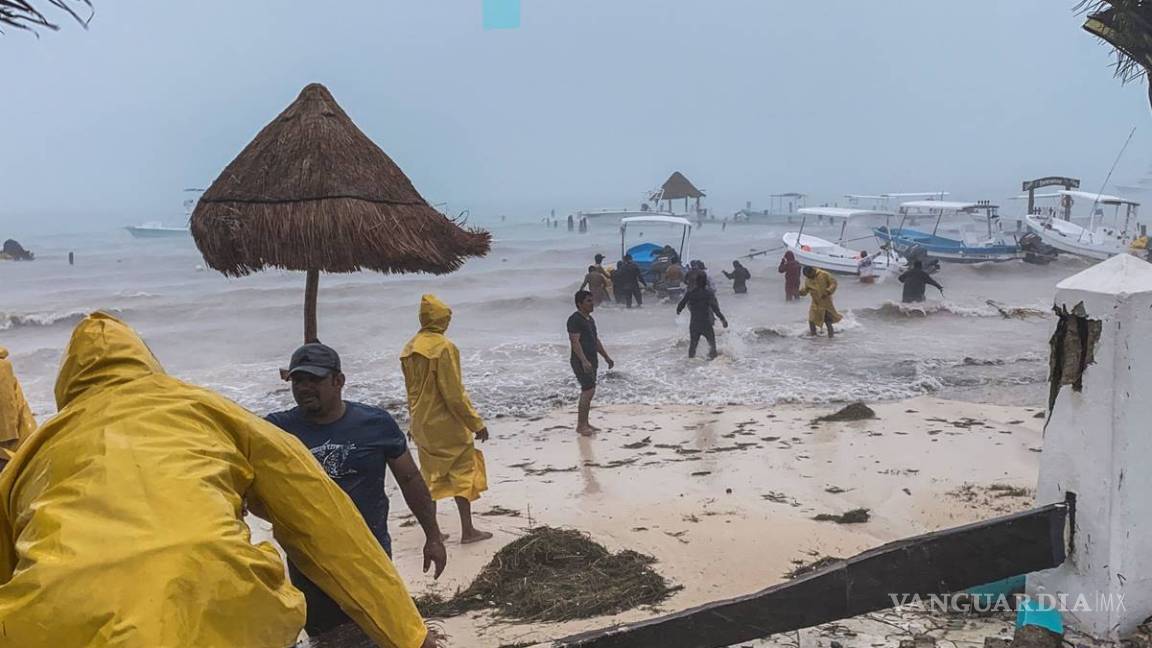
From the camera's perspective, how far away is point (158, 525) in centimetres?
140

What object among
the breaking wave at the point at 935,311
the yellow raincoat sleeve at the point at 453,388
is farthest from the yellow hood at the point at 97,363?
the breaking wave at the point at 935,311

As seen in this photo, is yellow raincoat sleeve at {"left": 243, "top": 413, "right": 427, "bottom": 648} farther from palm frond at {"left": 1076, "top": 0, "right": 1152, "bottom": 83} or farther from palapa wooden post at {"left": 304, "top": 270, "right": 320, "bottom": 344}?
palm frond at {"left": 1076, "top": 0, "right": 1152, "bottom": 83}

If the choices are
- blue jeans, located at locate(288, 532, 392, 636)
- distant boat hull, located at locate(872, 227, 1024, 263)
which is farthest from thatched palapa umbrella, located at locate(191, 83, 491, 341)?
distant boat hull, located at locate(872, 227, 1024, 263)

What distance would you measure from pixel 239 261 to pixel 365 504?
241 cm

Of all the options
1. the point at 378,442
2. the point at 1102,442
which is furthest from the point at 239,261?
the point at 1102,442

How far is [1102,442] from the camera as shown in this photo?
283cm

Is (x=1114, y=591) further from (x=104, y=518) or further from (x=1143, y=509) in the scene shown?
(x=104, y=518)

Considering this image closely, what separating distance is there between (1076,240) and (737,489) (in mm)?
28268

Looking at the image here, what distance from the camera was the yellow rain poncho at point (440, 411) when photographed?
539cm

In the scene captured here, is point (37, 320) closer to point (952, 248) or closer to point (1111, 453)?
point (1111, 453)

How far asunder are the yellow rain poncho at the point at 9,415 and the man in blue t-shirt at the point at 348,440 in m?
2.80

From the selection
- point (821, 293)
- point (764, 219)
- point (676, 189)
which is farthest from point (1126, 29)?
point (764, 219)

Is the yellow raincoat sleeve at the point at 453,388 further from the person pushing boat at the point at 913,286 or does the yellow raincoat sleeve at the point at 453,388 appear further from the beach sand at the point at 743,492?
the person pushing boat at the point at 913,286

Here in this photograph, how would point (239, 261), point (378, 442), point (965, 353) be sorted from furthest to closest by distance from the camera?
point (965, 353), point (239, 261), point (378, 442)
